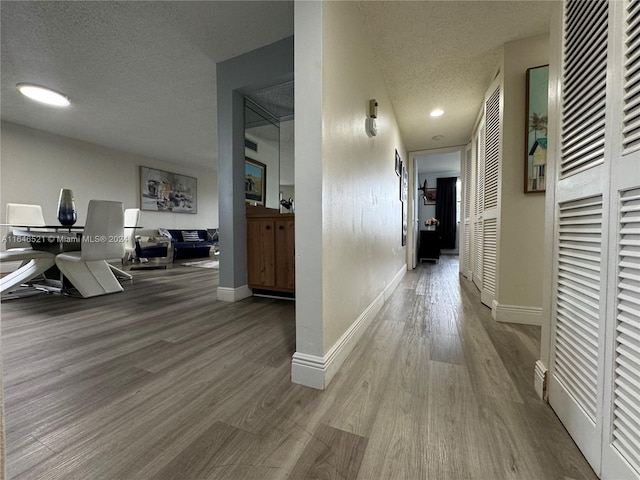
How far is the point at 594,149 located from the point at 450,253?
295 inches

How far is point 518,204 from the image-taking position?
200 cm

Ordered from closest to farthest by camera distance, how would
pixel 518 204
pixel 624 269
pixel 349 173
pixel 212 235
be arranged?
1. pixel 624 269
2. pixel 349 173
3. pixel 518 204
4. pixel 212 235

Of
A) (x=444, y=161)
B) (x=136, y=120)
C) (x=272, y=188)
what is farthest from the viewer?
(x=444, y=161)

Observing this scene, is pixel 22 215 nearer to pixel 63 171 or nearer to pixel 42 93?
pixel 63 171

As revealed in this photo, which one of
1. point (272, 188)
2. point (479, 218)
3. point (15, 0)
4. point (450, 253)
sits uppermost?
point (15, 0)

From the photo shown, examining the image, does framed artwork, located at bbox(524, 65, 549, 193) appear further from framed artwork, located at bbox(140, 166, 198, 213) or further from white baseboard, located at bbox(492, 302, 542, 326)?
framed artwork, located at bbox(140, 166, 198, 213)

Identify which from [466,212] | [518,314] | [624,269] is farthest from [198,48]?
[466,212]

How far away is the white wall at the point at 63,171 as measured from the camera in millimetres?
4020

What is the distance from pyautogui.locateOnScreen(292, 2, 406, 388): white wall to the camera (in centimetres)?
114

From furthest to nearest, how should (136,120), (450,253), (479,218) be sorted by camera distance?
1. (450,253)
2. (136,120)
3. (479,218)

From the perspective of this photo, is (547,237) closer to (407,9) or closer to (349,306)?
(349,306)

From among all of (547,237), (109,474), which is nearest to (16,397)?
(109,474)

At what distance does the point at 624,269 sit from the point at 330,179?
102 cm

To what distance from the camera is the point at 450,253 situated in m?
7.63
